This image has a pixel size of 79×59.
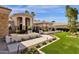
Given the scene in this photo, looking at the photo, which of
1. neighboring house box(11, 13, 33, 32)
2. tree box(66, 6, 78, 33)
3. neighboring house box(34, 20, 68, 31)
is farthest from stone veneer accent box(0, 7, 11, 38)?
tree box(66, 6, 78, 33)

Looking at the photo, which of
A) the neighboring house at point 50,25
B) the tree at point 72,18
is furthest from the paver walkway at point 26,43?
the tree at point 72,18

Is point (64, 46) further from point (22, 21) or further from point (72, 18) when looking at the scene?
point (22, 21)

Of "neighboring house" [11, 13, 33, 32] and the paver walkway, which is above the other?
"neighboring house" [11, 13, 33, 32]

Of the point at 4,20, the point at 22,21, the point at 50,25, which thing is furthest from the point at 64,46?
the point at 4,20

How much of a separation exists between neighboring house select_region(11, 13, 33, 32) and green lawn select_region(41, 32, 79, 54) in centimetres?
47

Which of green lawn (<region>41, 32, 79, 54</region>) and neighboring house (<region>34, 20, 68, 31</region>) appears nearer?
green lawn (<region>41, 32, 79, 54</region>)

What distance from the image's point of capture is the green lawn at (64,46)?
5.81 metres

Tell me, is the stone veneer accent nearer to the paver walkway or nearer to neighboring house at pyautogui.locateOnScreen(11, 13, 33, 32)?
neighboring house at pyautogui.locateOnScreen(11, 13, 33, 32)

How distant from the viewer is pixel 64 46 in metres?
5.85

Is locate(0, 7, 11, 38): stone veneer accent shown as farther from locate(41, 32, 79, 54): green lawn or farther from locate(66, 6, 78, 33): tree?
locate(66, 6, 78, 33): tree

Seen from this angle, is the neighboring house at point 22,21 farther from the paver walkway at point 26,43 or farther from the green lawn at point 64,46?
the green lawn at point 64,46

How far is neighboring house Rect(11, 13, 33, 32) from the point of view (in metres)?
5.90

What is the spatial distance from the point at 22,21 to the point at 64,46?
0.78 metres
